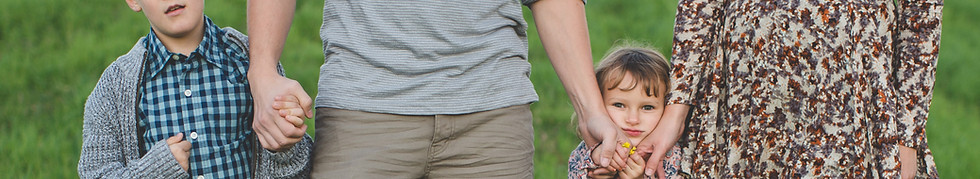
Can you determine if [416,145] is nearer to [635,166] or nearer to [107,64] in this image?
[635,166]

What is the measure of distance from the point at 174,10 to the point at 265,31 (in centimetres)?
32

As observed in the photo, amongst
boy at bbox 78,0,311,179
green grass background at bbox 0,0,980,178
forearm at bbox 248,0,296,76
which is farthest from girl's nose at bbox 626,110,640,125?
green grass background at bbox 0,0,980,178

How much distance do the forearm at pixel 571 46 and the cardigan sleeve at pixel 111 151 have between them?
926mm

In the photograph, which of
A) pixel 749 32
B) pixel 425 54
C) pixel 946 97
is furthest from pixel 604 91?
pixel 946 97

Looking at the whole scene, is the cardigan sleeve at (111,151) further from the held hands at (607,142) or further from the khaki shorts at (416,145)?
the held hands at (607,142)

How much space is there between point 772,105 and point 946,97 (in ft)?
19.1

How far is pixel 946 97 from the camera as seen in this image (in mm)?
7633

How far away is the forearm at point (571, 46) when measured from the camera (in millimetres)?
2516

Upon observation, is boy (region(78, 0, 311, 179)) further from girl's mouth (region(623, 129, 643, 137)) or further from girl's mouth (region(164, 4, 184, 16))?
girl's mouth (region(623, 129, 643, 137))

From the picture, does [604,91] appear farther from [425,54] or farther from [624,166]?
[425,54]

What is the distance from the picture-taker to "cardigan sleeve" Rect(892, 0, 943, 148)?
8.18 ft

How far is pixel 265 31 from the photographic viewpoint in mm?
2301

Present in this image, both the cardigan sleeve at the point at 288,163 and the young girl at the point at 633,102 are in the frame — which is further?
the young girl at the point at 633,102

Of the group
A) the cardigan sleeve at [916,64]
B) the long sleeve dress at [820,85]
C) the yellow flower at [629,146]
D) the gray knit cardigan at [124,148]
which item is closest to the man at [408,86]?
the gray knit cardigan at [124,148]
